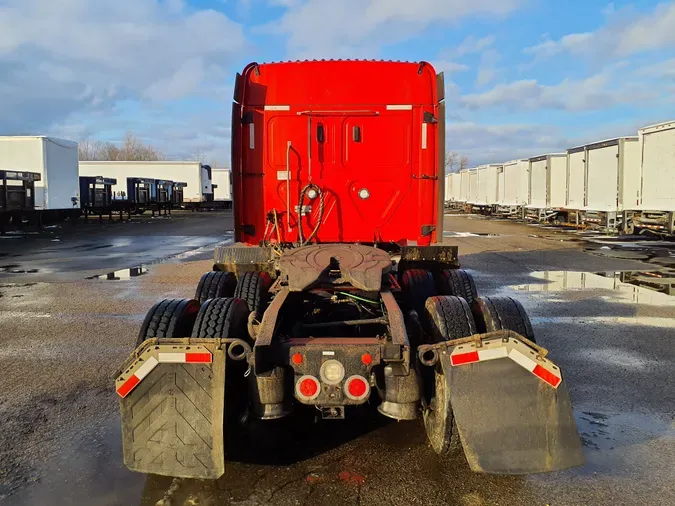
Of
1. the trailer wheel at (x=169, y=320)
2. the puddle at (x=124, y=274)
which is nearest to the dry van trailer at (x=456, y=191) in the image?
the puddle at (x=124, y=274)

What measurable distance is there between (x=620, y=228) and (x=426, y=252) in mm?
19168

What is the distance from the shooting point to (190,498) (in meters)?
3.62

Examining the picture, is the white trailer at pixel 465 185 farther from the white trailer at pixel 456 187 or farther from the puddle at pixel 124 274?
the puddle at pixel 124 274

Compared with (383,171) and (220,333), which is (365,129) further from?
(220,333)

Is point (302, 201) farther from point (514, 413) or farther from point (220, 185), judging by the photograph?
point (220, 185)

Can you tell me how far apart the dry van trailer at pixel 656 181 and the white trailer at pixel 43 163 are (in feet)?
84.2

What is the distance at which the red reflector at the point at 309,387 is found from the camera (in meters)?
3.73

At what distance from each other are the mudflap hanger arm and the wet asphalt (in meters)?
0.26

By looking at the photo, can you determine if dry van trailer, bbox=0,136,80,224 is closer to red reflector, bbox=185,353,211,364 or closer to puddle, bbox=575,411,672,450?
red reflector, bbox=185,353,211,364

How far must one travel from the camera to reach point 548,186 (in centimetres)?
3197

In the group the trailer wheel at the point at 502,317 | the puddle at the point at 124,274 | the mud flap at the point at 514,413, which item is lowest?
the puddle at the point at 124,274

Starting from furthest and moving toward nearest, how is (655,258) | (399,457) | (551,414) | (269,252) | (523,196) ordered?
(523,196) < (655,258) < (269,252) < (399,457) < (551,414)

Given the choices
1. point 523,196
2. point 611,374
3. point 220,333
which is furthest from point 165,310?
point 523,196

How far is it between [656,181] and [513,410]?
19.5 metres
